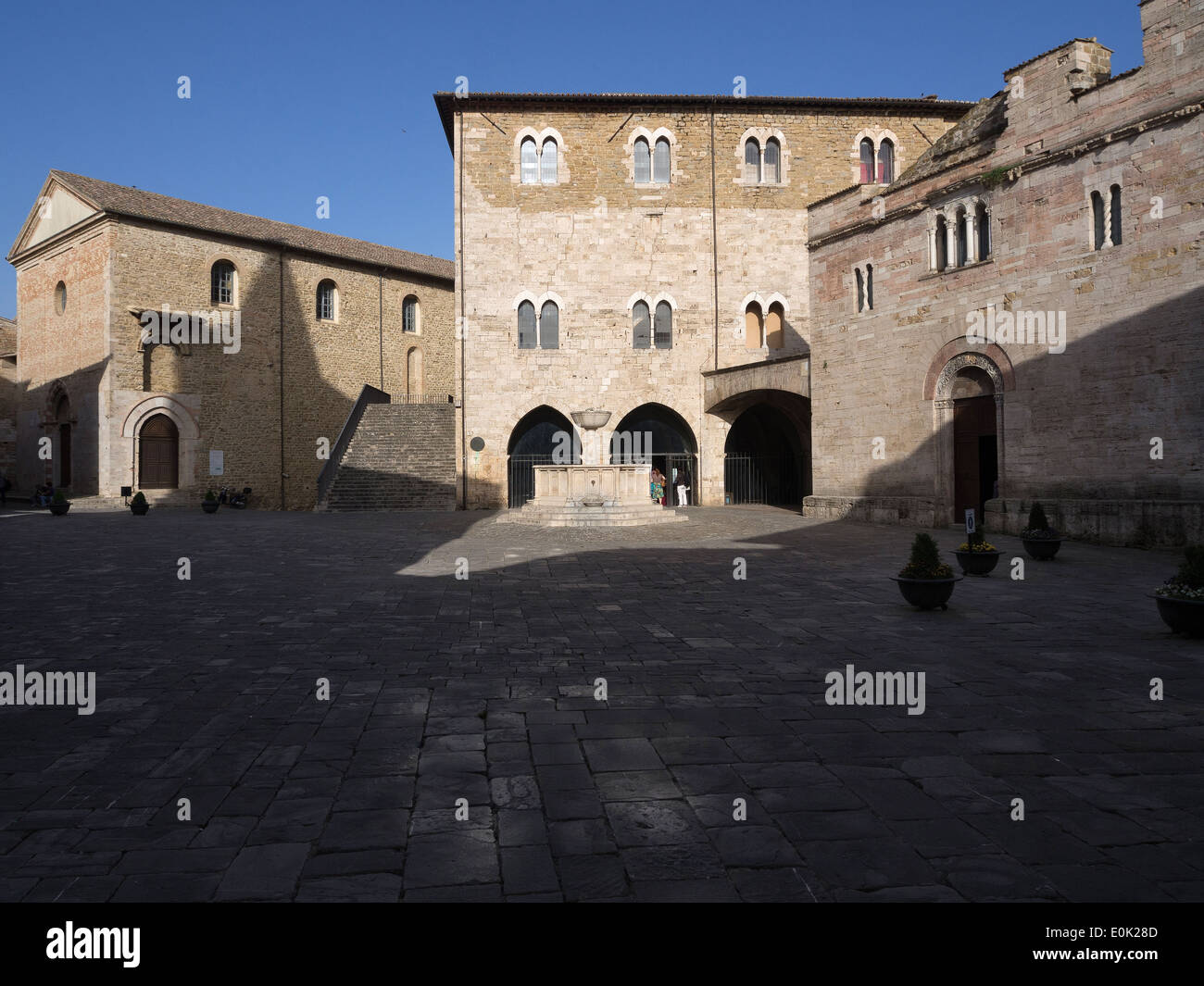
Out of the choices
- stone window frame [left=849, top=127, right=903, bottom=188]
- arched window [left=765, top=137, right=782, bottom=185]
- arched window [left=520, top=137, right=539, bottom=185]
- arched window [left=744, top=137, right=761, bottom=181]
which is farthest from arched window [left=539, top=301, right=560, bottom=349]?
stone window frame [left=849, top=127, right=903, bottom=188]

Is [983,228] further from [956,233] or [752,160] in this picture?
[752,160]

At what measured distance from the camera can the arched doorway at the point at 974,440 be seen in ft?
59.7

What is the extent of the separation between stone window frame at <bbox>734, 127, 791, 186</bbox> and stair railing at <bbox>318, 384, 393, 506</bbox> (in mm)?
16682

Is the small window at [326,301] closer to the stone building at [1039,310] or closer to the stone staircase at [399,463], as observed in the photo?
the stone staircase at [399,463]

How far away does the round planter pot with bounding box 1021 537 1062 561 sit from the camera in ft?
42.6

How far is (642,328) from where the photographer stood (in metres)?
28.9

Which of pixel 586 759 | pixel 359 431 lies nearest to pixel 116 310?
pixel 359 431

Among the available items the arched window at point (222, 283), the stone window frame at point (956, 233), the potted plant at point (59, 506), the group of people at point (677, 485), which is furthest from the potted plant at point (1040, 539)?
the arched window at point (222, 283)

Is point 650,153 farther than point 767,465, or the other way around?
point 767,465

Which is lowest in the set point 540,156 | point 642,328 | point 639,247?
point 642,328

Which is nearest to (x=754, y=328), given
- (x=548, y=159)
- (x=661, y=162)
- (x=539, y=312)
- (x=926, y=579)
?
(x=661, y=162)

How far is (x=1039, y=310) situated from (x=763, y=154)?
15.7 meters

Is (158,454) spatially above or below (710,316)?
below
